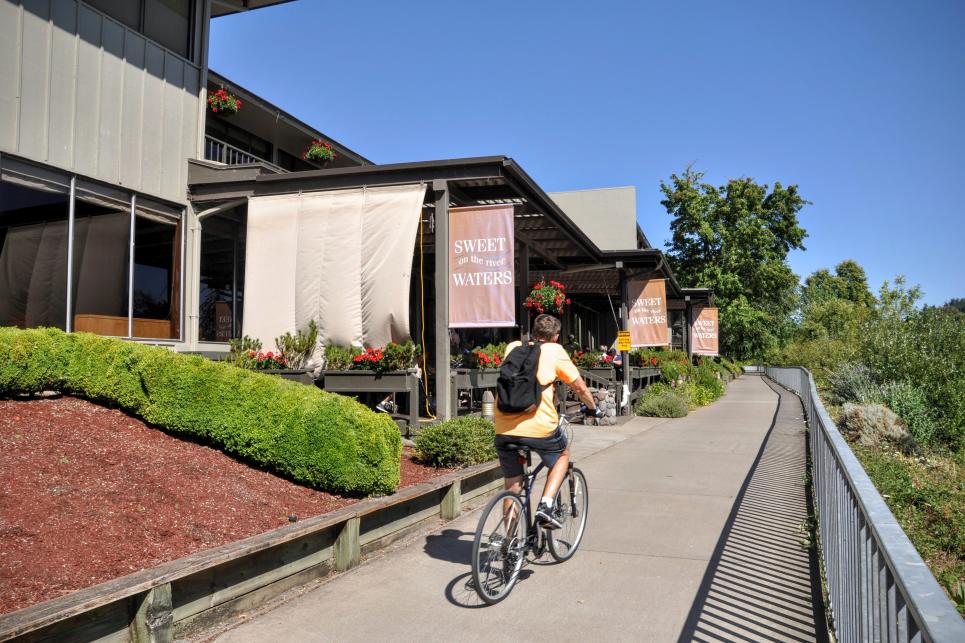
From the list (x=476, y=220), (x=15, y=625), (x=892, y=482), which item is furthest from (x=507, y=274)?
(x=15, y=625)

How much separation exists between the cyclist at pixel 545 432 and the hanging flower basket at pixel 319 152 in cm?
1265

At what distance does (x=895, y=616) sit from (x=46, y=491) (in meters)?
5.12

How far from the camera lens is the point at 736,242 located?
4956 cm

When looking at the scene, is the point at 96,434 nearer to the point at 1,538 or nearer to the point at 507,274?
the point at 1,538

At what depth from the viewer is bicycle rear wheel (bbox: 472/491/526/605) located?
4.62 meters

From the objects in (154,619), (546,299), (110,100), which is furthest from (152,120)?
(154,619)

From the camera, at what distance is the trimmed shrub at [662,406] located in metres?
19.1

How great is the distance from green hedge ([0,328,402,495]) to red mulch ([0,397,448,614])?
0.17 meters

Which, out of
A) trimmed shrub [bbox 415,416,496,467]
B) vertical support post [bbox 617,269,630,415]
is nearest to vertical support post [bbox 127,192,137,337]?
trimmed shrub [bbox 415,416,496,467]

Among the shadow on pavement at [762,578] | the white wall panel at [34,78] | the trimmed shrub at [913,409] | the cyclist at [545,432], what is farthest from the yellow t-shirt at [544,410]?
the trimmed shrub at [913,409]

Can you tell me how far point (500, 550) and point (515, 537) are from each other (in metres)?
0.22

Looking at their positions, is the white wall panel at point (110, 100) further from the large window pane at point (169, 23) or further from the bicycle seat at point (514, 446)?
the bicycle seat at point (514, 446)

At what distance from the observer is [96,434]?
20.4 feet

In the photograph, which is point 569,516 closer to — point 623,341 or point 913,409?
point 913,409
